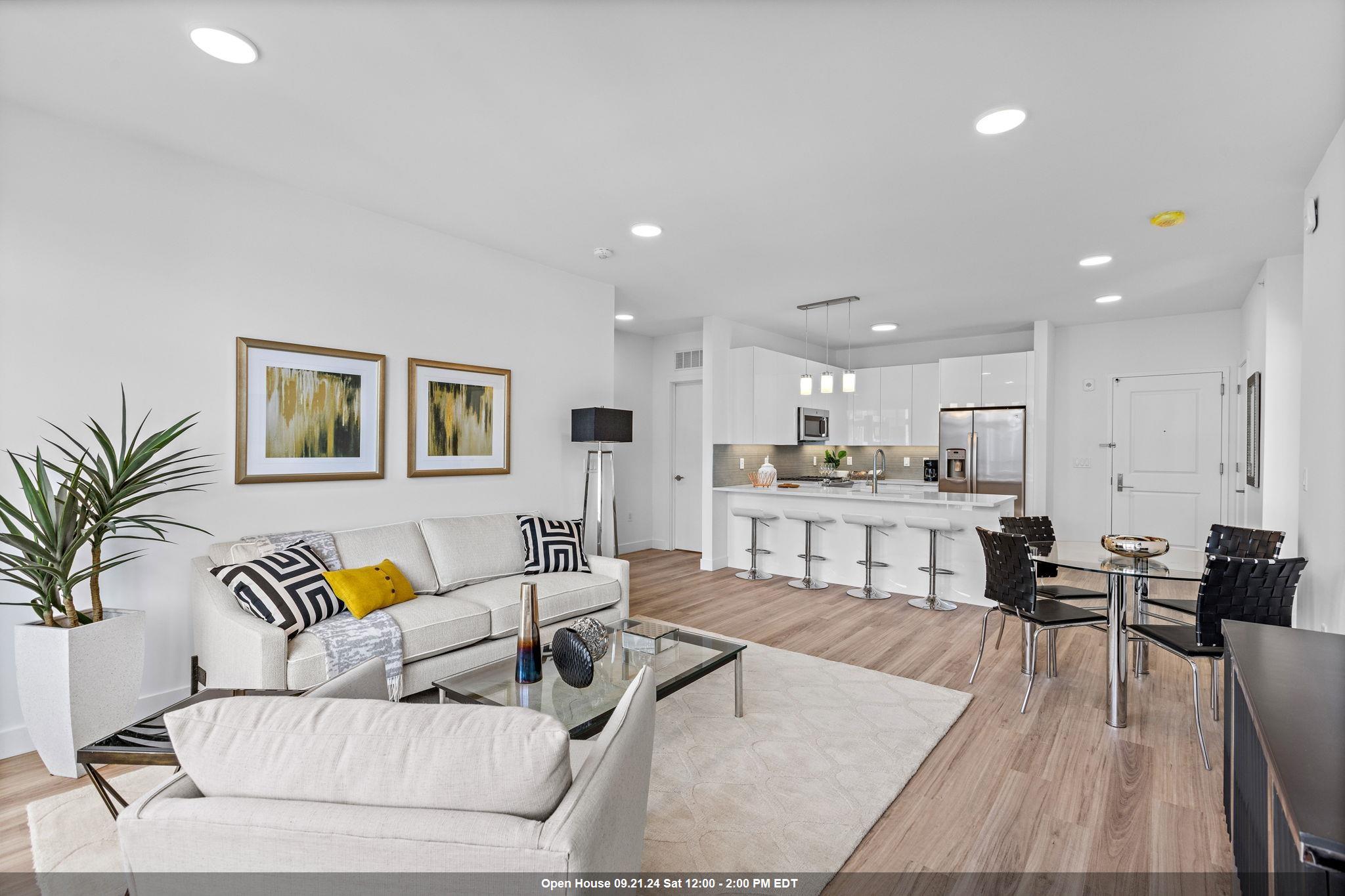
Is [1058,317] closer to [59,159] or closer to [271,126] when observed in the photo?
[271,126]

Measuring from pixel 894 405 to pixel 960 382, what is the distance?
2.76ft

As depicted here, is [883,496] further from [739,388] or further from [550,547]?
[550,547]

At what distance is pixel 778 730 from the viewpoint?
A: 290cm

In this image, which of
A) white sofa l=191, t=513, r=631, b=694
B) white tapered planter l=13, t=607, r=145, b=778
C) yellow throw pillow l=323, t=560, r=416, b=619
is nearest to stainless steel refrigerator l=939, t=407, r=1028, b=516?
white sofa l=191, t=513, r=631, b=694

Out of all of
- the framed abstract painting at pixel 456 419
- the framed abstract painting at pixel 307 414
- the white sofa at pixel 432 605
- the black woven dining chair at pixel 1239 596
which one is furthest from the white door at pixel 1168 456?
the framed abstract painting at pixel 307 414

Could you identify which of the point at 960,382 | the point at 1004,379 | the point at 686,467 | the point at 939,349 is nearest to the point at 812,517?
the point at 686,467

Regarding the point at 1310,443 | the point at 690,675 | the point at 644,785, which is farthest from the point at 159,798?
the point at 1310,443

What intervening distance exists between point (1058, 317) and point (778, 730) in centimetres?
580

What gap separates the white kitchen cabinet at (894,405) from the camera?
771cm

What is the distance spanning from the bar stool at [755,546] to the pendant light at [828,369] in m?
1.38

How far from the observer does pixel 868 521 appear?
18.2 ft

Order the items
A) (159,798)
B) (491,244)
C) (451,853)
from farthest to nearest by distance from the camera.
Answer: (491,244)
(159,798)
(451,853)

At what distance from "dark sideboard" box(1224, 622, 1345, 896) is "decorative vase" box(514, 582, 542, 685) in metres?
2.07

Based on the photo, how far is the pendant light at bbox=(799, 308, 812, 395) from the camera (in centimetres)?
580
